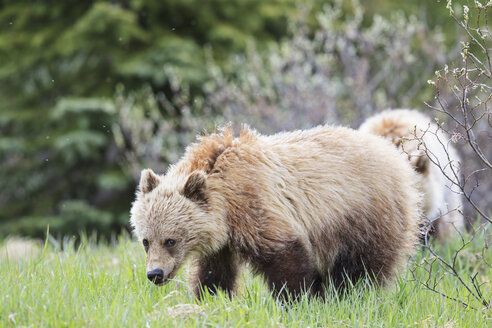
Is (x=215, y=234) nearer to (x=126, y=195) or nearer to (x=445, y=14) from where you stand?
(x=126, y=195)

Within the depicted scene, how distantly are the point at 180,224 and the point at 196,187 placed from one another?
0.29 metres

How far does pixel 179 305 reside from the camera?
4418 mm

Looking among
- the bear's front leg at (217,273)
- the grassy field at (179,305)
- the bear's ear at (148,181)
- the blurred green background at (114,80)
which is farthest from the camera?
the blurred green background at (114,80)

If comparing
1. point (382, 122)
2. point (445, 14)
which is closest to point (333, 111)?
point (382, 122)

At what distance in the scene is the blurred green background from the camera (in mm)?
11836

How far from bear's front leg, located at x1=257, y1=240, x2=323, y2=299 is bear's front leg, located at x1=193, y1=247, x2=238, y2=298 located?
0.44 meters

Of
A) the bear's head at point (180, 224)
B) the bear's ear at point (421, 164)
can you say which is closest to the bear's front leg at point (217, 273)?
the bear's head at point (180, 224)

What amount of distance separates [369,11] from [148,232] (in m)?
11.2

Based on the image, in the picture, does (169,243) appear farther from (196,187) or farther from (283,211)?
(283,211)

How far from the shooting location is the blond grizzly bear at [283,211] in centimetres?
499

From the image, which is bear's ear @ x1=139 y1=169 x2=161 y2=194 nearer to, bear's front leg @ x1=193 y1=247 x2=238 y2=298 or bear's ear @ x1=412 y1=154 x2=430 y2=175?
bear's front leg @ x1=193 y1=247 x2=238 y2=298

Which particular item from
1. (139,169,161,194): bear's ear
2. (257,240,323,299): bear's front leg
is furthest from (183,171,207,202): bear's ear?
(257,240,323,299): bear's front leg

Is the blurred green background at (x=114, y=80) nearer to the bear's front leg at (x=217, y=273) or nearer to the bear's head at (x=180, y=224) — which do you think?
the bear's front leg at (x=217, y=273)

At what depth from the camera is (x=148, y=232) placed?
5055mm
